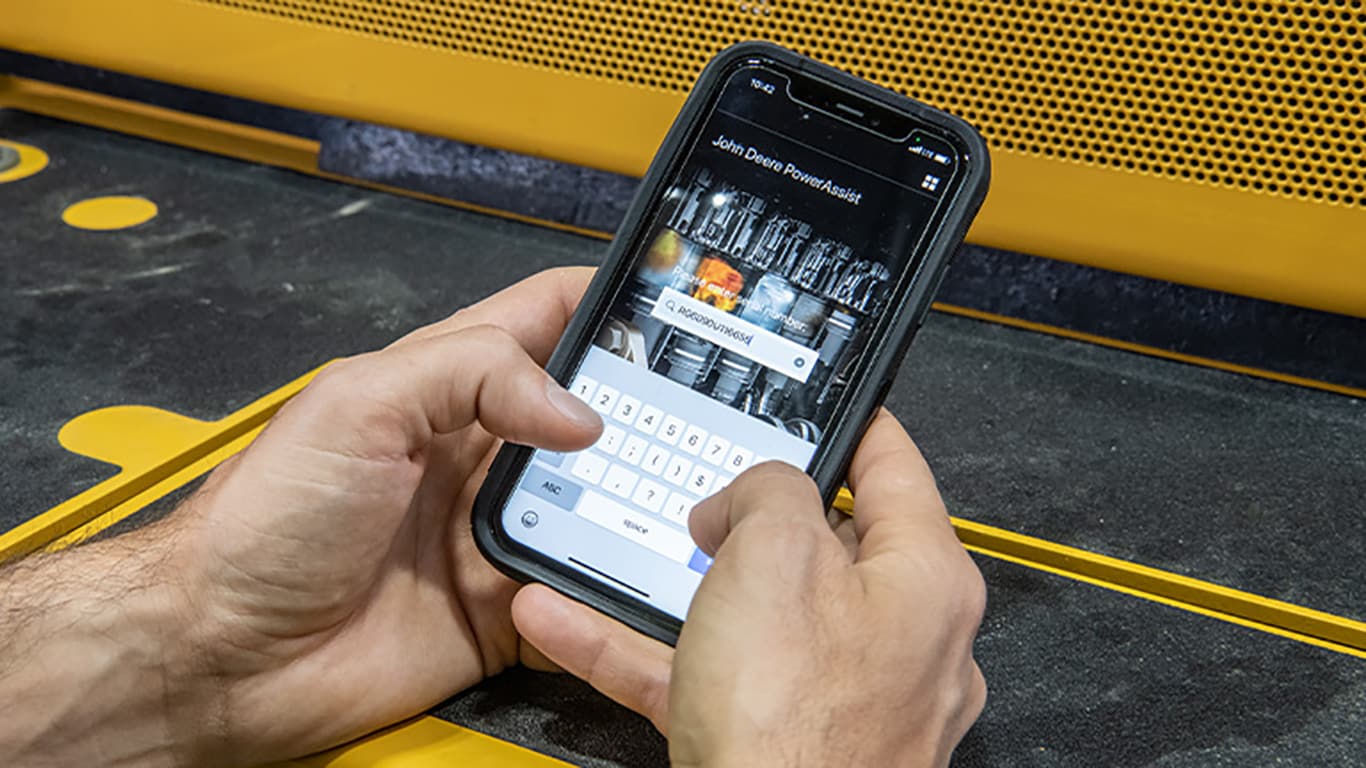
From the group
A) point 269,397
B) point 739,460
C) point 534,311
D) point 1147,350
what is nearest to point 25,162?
point 269,397

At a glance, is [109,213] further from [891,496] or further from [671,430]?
[891,496]

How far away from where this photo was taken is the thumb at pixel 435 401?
0.45 m

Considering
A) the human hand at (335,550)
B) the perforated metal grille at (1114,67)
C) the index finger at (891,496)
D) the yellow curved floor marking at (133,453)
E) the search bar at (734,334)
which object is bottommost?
the yellow curved floor marking at (133,453)

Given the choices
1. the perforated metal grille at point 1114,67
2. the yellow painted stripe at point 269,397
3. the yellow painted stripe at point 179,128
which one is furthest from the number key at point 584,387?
the yellow painted stripe at point 179,128

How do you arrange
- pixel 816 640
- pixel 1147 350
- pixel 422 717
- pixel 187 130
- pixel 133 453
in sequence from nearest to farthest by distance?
pixel 816 640, pixel 422 717, pixel 133 453, pixel 1147 350, pixel 187 130

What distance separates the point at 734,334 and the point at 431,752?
0.69ft

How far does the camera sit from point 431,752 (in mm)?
463

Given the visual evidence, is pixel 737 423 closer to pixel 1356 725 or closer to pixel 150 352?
pixel 1356 725

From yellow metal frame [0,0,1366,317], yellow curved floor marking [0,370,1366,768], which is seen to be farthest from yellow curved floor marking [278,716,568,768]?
yellow metal frame [0,0,1366,317]

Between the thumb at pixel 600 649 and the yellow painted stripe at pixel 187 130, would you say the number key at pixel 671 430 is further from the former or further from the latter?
the yellow painted stripe at pixel 187 130

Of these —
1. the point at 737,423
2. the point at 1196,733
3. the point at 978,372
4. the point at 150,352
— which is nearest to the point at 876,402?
the point at 737,423

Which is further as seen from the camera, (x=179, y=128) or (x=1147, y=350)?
(x=179, y=128)

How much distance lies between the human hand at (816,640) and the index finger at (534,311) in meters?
0.15

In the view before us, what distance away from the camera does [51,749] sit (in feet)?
1.48
